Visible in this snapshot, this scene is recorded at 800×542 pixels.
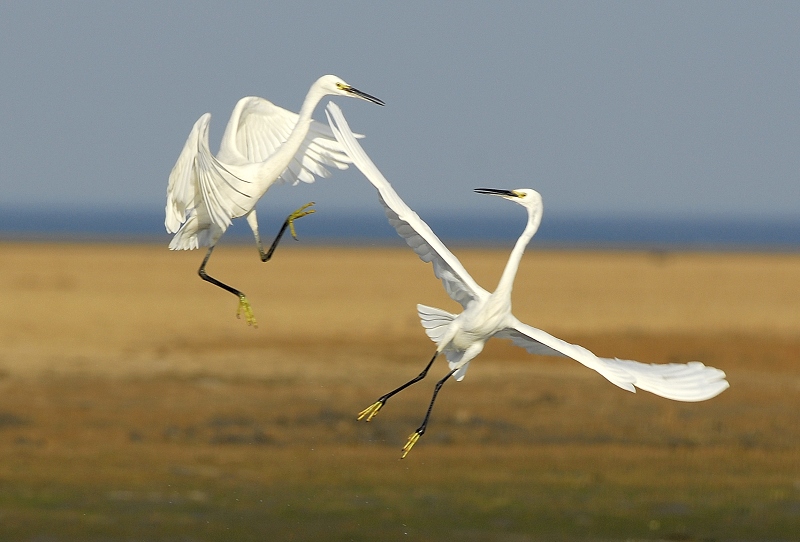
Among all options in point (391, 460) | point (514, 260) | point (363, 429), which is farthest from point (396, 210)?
point (363, 429)

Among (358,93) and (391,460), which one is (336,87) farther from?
(391,460)

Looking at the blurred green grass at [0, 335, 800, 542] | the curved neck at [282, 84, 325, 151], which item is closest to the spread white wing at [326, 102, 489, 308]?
the curved neck at [282, 84, 325, 151]

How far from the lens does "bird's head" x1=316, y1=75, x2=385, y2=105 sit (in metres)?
12.7

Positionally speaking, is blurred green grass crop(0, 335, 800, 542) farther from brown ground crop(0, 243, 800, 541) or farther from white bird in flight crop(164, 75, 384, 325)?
white bird in flight crop(164, 75, 384, 325)

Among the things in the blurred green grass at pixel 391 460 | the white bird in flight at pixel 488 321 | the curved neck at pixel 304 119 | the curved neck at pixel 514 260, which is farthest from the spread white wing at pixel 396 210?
the blurred green grass at pixel 391 460

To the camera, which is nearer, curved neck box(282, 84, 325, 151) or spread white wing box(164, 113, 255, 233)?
spread white wing box(164, 113, 255, 233)

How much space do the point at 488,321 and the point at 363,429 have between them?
11476 millimetres

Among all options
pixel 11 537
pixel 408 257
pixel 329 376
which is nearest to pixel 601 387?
pixel 329 376

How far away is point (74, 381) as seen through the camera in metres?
27.1

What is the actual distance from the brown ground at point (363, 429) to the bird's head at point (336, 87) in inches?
288

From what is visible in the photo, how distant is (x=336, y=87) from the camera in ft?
41.9

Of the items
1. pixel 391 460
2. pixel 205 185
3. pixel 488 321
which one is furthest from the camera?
pixel 391 460

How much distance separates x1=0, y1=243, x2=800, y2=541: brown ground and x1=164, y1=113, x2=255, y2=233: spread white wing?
20.7ft

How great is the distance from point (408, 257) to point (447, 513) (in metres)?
44.2
